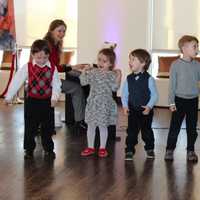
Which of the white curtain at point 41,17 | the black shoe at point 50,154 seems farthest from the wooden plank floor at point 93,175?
the white curtain at point 41,17

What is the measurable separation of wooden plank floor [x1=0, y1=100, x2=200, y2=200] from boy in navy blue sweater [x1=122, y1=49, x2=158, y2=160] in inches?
14.0

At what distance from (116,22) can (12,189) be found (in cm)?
637

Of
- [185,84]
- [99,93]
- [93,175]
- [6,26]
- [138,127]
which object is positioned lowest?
[93,175]

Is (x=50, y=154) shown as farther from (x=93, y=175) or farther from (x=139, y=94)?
(x=139, y=94)

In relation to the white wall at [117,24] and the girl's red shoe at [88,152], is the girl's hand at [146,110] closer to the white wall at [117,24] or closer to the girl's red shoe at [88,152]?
the girl's red shoe at [88,152]

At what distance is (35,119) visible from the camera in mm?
5824

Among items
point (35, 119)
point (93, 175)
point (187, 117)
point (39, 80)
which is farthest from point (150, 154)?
point (39, 80)

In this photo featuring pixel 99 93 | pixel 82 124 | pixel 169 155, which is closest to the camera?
pixel 169 155

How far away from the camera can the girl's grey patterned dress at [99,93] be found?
231 inches

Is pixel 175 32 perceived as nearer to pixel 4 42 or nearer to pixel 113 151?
pixel 4 42

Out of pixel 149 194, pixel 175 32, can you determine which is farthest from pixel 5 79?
pixel 149 194

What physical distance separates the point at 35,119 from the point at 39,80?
0.40m

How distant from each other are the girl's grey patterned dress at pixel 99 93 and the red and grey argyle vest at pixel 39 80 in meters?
0.36

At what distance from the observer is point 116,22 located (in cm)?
1055
